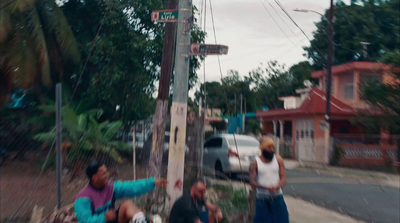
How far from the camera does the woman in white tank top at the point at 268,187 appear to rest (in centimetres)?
625

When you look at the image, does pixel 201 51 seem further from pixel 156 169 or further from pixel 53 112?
pixel 53 112

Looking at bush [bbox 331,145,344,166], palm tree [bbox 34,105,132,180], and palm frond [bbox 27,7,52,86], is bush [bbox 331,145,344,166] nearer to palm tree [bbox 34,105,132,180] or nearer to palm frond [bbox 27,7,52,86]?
palm tree [bbox 34,105,132,180]

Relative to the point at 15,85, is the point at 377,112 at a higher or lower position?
lower

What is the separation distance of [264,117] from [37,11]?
18.9 metres

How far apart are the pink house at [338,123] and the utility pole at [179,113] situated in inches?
561

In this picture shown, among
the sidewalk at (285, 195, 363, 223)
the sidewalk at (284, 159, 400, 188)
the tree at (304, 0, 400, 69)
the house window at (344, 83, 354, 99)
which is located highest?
the tree at (304, 0, 400, 69)

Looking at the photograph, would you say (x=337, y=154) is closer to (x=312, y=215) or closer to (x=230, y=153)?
(x=230, y=153)

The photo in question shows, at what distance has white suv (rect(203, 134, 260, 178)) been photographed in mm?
13906

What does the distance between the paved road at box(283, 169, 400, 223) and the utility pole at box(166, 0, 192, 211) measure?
14.6ft

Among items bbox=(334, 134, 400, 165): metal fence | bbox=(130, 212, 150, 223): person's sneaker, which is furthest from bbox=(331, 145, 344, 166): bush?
bbox=(130, 212, 150, 223): person's sneaker

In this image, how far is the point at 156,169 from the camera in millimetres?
8531

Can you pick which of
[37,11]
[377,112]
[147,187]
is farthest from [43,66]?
[377,112]

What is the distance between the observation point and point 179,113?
23.7ft

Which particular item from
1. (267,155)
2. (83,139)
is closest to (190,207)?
(267,155)
